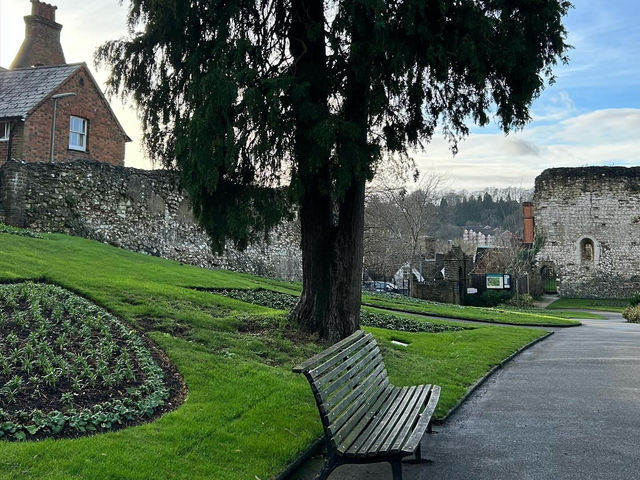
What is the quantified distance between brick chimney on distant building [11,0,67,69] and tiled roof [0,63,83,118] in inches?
126

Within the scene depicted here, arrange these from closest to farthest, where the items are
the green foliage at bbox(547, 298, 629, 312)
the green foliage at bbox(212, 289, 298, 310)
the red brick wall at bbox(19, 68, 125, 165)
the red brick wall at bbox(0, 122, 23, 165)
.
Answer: the green foliage at bbox(212, 289, 298, 310), the red brick wall at bbox(0, 122, 23, 165), the red brick wall at bbox(19, 68, 125, 165), the green foliage at bbox(547, 298, 629, 312)

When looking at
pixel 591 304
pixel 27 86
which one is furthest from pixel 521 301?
pixel 27 86

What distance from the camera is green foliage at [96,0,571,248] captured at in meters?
8.65

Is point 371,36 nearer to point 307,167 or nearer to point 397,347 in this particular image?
point 307,167

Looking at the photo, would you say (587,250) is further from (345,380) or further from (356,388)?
(345,380)

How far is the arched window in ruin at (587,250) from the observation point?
3947 cm

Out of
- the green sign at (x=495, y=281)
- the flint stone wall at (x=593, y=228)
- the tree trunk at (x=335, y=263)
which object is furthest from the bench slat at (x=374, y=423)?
the flint stone wall at (x=593, y=228)

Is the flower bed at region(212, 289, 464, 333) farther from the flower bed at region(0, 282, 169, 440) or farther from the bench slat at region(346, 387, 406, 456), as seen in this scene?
the bench slat at region(346, 387, 406, 456)

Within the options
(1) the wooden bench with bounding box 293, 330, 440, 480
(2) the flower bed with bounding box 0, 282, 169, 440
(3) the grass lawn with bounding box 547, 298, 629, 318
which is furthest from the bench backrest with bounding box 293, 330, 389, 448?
(3) the grass lawn with bounding box 547, 298, 629, 318

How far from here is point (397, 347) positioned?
11.2 metres

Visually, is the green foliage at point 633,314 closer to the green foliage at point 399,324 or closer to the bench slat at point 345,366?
the green foliage at point 399,324

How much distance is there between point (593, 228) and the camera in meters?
39.3

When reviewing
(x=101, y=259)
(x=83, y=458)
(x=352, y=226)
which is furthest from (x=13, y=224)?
(x=83, y=458)

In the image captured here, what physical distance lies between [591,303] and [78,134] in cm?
3018
